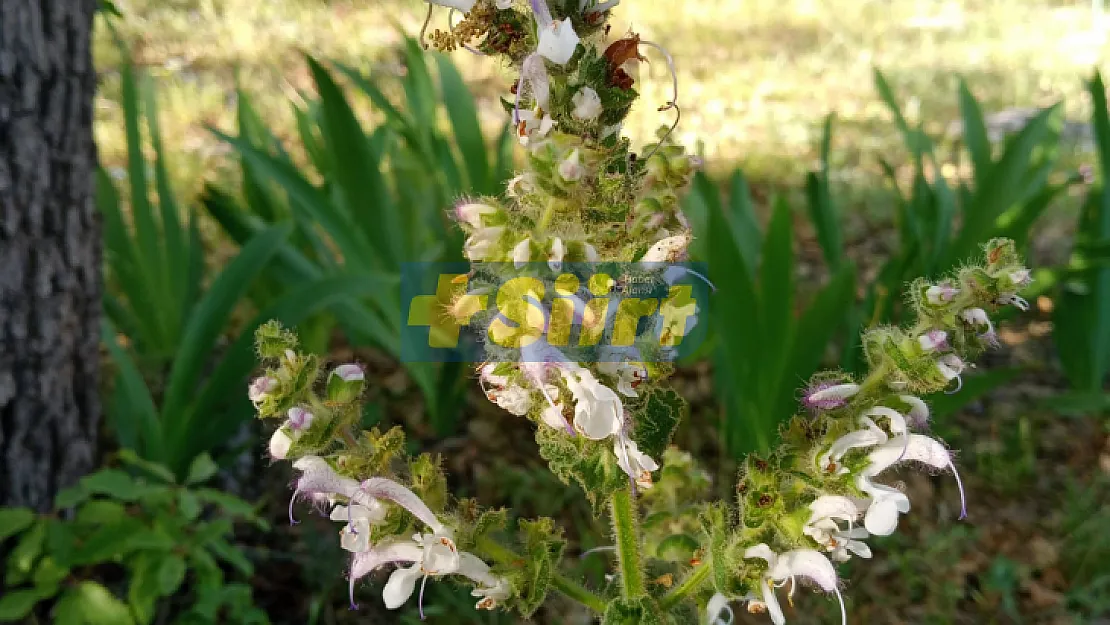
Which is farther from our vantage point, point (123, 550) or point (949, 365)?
point (123, 550)

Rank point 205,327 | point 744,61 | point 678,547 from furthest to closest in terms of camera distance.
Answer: point 744,61, point 205,327, point 678,547

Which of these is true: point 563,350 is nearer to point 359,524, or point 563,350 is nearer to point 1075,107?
point 359,524

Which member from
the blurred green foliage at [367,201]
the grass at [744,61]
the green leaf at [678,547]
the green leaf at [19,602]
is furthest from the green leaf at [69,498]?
the grass at [744,61]

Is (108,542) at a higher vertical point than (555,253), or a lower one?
lower

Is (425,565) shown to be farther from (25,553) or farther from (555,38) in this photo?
(25,553)

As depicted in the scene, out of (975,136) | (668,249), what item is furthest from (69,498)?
(975,136)

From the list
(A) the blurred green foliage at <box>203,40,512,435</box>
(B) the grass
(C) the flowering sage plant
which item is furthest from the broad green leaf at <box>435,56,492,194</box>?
(B) the grass

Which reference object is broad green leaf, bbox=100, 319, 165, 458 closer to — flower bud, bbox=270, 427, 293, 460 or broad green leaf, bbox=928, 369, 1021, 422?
flower bud, bbox=270, 427, 293, 460

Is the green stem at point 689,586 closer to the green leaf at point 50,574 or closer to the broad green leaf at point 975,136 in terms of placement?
the green leaf at point 50,574
